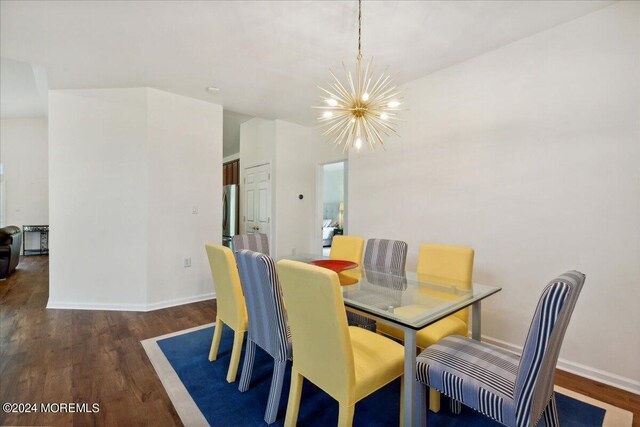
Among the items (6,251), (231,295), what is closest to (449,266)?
(231,295)

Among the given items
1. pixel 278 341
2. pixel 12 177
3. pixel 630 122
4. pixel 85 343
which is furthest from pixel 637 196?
pixel 12 177

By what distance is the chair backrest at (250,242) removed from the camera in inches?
112

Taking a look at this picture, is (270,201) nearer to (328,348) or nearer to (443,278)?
(443,278)

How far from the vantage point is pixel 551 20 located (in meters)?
2.16

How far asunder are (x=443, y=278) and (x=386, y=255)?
1.96 ft

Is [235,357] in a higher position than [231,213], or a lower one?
lower

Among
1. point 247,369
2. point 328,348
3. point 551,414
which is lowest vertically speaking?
point 247,369

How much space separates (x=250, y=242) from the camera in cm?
292

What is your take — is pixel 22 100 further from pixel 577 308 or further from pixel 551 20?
pixel 577 308

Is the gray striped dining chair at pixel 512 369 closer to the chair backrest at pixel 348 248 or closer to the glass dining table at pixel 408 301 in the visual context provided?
the glass dining table at pixel 408 301

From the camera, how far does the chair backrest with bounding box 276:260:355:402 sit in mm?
1224

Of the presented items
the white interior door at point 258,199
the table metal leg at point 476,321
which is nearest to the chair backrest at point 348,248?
the table metal leg at point 476,321

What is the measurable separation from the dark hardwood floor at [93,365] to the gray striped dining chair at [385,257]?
4.43ft

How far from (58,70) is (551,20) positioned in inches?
174
